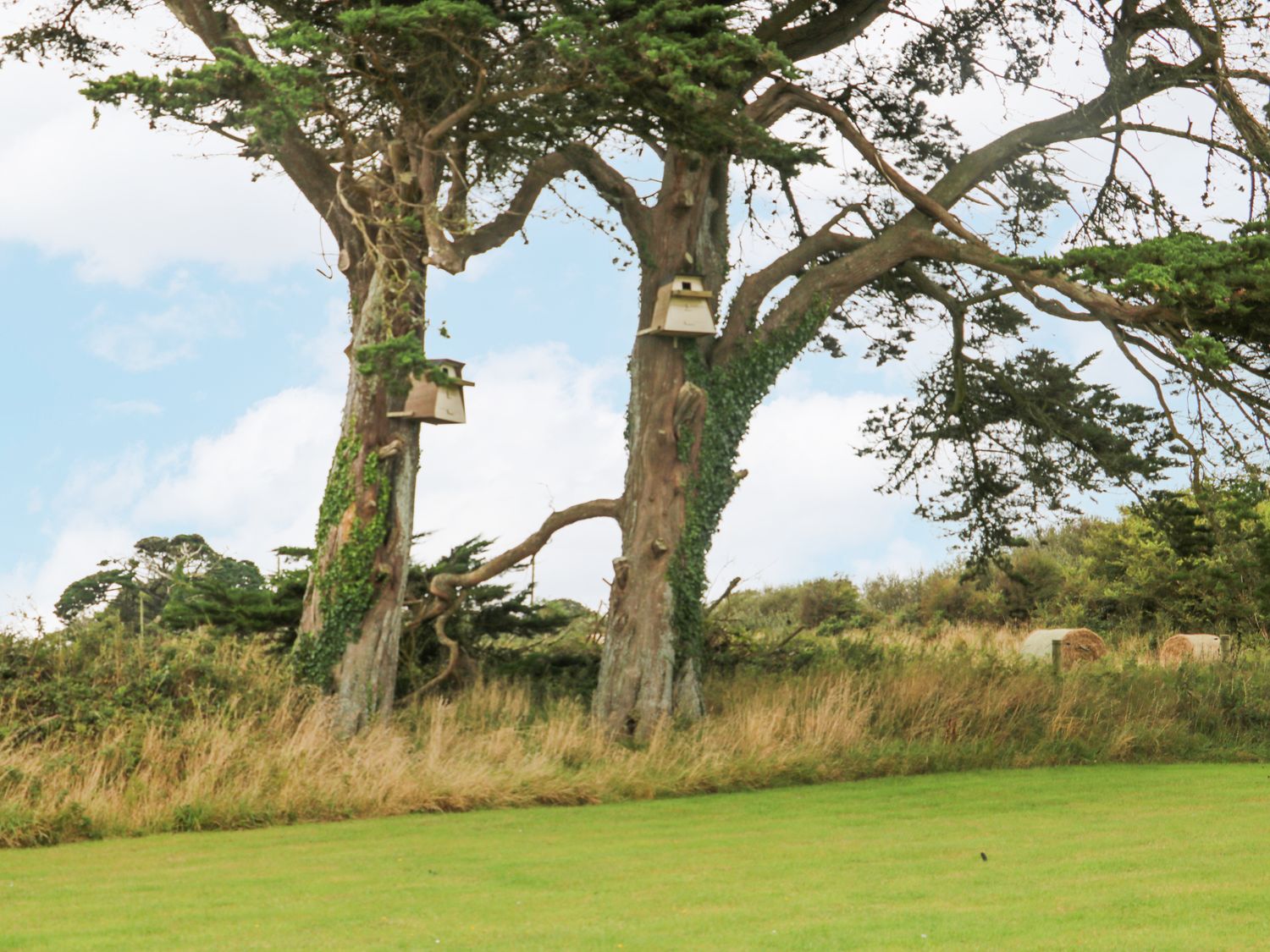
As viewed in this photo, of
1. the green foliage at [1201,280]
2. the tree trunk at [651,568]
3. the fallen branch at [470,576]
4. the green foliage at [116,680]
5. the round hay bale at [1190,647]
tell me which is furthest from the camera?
the round hay bale at [1190,647]

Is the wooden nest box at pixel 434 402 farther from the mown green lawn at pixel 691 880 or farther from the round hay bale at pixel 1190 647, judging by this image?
the round hay bale at pixel 1190 647

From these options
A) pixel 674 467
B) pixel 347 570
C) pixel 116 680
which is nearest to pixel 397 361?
pixel 347 570

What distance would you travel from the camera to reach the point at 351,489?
15.0 meters

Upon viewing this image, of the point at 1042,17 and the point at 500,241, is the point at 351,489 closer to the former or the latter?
the point at 500,241

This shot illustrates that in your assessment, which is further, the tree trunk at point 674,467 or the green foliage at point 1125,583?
the green foliage at point 1125,583

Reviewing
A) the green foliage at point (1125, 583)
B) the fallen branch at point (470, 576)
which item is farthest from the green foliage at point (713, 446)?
the green foliage at point (1125, 583)

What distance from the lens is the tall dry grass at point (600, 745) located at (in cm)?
1109

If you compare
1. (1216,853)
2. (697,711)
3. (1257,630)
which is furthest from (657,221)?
(1257,630)

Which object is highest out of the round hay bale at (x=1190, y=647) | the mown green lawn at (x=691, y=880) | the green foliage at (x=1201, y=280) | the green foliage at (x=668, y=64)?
the green foliage at (x=668, y=64)

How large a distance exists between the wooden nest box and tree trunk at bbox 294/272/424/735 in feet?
1.14

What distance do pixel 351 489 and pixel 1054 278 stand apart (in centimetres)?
786

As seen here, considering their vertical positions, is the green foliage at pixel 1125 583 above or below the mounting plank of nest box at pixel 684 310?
below

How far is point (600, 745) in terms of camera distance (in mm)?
13906

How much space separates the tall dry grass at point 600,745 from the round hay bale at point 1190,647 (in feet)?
9.78
